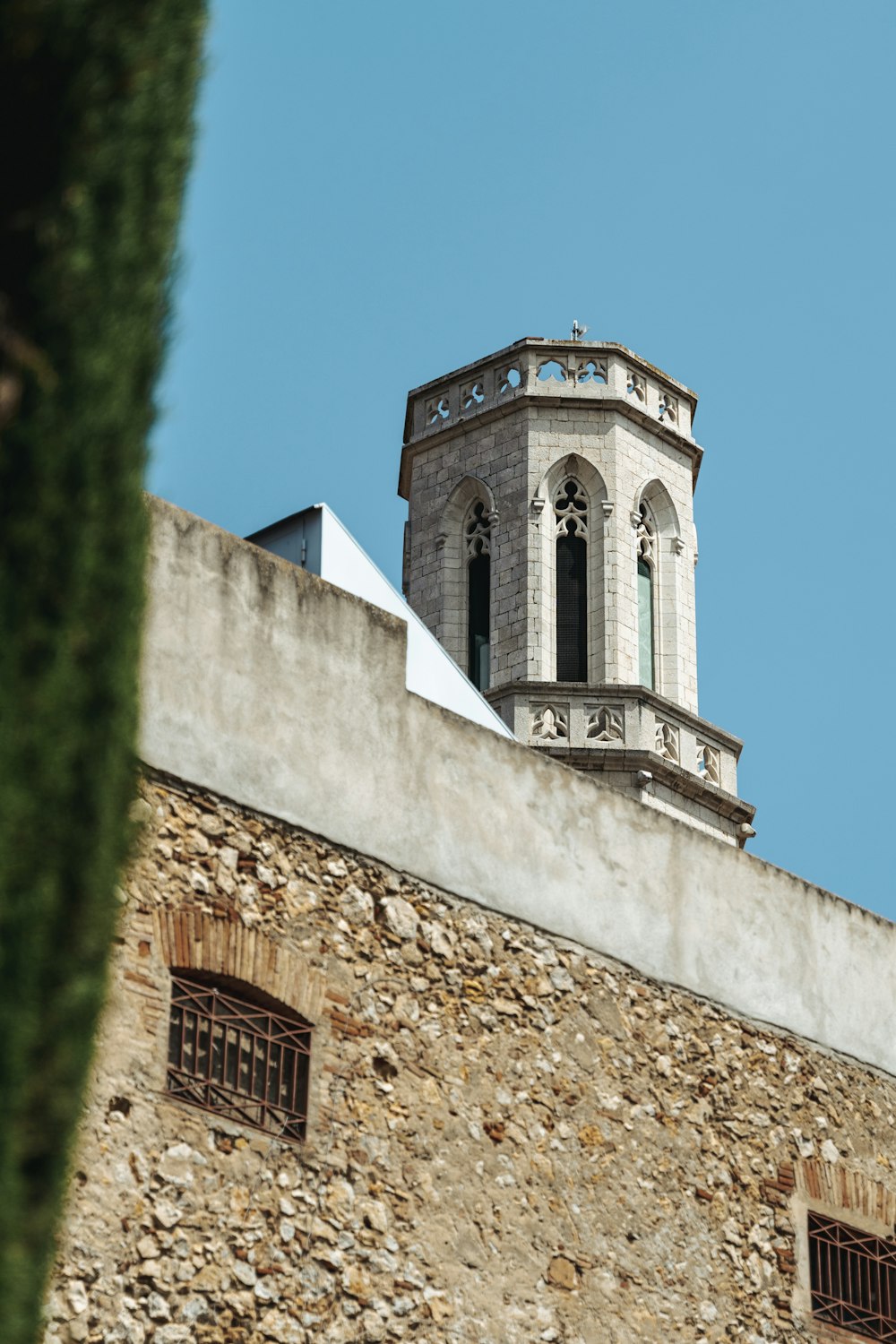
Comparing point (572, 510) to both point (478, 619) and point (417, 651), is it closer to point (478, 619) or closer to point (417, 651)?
point (478, 619)

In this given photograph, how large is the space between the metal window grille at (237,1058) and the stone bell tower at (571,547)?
19.3m

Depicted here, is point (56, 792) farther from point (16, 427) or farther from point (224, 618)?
point (224, 618)

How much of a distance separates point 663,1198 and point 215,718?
307 cm

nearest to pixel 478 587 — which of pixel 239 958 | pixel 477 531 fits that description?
pixel 477 531

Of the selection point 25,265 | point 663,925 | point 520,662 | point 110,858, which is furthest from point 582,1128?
point 520,662

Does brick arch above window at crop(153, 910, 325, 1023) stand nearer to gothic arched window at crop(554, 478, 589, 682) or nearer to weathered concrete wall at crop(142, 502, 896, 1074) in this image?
weathered concrete wall at crop(142, 502, 896, 1074)

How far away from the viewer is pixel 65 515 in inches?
Result: 195

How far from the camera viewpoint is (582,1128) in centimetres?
980

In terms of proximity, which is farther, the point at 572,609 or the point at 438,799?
the point at 572,609

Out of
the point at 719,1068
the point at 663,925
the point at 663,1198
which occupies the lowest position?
the point at 663,1198

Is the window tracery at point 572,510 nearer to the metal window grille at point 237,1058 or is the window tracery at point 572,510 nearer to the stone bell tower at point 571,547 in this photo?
the stone bell tower at point 571,547

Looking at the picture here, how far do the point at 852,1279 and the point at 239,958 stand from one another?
395 centimetres

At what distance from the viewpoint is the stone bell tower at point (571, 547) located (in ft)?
93.7

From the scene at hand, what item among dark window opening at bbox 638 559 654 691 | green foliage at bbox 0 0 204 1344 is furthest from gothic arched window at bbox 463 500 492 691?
green foliage at bbox 0 0 204 1344
